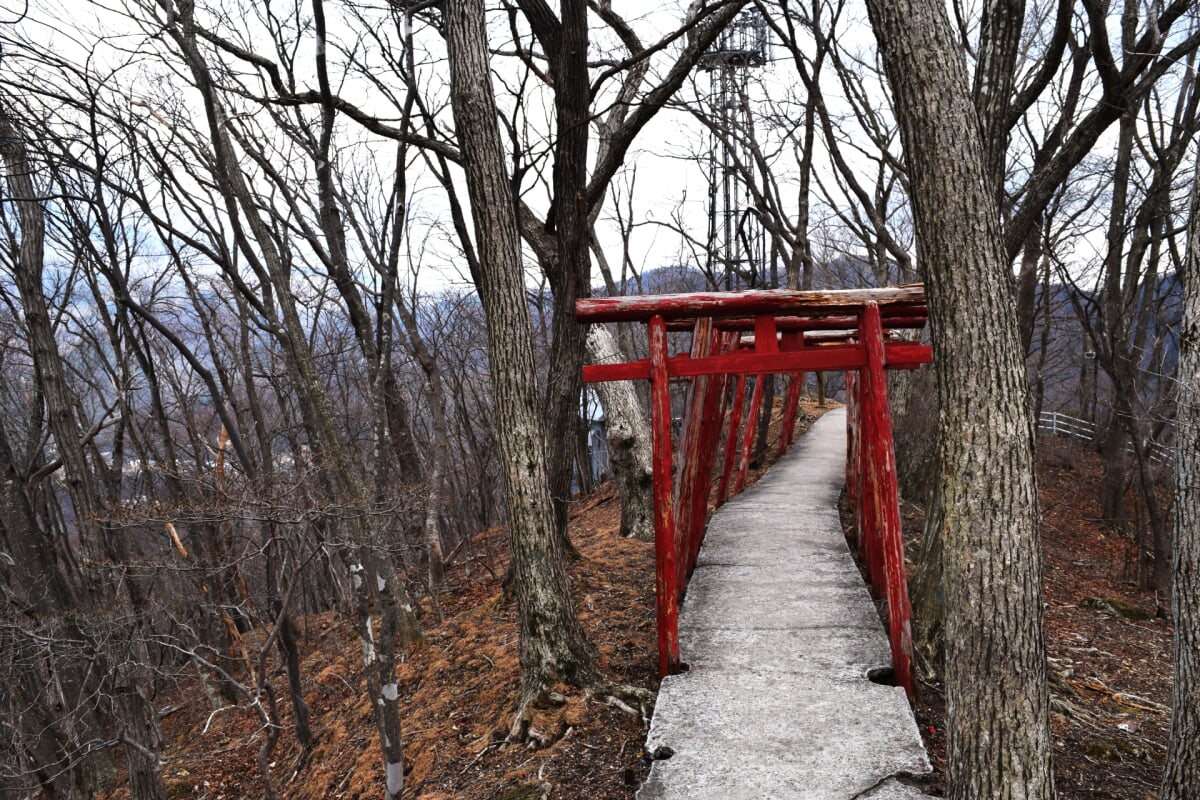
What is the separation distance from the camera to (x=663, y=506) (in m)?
4.85

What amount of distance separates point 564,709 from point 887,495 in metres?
2.47

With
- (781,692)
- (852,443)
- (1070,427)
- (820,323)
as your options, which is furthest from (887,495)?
(1070,427)

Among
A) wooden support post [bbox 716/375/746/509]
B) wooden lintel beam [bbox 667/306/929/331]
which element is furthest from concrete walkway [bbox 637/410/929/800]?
wooden lintel beam [bbox 667/306/929/331]

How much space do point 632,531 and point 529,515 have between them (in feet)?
14.6

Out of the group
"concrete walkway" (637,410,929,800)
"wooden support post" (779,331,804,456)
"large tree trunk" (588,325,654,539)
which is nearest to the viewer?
"concrete walkway" (637,410,929,800)

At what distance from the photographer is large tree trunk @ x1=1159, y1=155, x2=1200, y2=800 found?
2857 mm

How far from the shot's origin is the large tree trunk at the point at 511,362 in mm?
4383

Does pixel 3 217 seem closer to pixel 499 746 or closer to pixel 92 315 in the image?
pixel 92 315

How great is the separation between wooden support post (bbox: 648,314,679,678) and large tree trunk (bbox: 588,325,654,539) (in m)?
3.19

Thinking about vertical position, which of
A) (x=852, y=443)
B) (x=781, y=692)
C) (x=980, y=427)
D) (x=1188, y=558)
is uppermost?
(x=980, y=427)

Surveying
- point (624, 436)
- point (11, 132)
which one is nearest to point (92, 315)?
point (11, 132)

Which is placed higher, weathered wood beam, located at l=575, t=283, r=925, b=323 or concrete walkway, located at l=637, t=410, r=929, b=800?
weathered wood beam, located at l=575, t=283, r=925, b=323

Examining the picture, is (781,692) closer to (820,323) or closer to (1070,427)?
(820,323)

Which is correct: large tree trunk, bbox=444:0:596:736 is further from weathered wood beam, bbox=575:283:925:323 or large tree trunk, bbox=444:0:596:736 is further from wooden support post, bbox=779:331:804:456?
wooden support post, bbox=779:331:804:456
